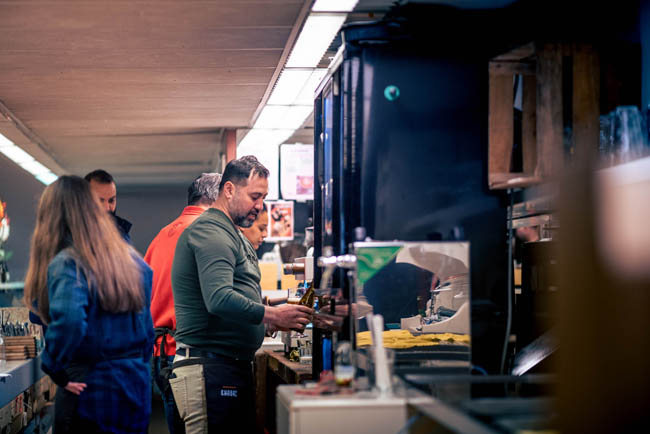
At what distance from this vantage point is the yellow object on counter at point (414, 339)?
2.92 m

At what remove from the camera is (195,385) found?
3.26 meters

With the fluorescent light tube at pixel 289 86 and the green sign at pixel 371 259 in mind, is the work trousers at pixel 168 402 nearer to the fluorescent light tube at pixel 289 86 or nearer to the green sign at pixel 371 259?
the green sign at pixel 371 259

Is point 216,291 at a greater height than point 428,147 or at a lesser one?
lesser

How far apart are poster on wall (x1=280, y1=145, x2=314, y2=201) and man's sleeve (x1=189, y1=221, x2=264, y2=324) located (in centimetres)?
453

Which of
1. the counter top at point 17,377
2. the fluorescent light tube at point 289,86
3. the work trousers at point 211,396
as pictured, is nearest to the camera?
the work trousers at point 211,396

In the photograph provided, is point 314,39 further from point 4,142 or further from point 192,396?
point 4,142

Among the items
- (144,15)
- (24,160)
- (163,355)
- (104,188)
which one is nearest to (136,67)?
(104,188)

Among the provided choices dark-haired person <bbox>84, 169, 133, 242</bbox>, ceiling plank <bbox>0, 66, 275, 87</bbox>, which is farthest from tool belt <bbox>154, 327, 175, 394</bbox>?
ceiling plank <bbox>0, 66, 275, 87</bbox>

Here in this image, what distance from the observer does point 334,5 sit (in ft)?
12.3

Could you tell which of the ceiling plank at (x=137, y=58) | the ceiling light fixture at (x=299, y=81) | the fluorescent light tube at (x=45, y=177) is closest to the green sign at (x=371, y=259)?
the ceiling light fixture at (x=299, y=81)

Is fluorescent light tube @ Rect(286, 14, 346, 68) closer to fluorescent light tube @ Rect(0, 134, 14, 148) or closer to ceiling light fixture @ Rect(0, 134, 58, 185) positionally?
ceiling light fixture @ Rect(0, 134, 58, 185)

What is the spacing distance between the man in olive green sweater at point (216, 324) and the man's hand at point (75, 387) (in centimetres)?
65

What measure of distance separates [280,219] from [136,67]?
4.08 meters

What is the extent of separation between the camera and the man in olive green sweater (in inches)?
125
